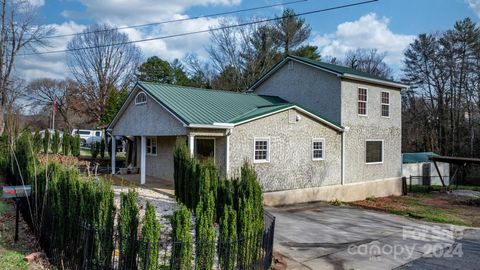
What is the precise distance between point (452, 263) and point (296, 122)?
28.4 ft

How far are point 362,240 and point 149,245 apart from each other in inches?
258

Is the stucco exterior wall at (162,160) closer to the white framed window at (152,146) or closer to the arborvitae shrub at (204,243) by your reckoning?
the white framed window at (152,146)

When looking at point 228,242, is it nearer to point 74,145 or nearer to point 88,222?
point 88,222

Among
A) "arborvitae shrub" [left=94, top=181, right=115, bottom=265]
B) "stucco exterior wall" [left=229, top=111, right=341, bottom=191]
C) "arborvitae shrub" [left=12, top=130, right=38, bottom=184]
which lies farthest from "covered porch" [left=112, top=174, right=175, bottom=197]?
"arborvitae shrub" [left=94, top=181, right=115, bottom=265]

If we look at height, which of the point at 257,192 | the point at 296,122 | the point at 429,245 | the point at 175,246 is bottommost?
the point at 429,245

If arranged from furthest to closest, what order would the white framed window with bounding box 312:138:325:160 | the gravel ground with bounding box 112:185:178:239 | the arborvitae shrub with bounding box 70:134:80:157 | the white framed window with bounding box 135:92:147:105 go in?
the arborvitae shrub with bounding box 70:134:80:157 < the white framed window with bounding box 135:92:147:105 < the white framed window with bounding box 312:138:325:160 < the gravel ground with bounding box 112:185:178:239

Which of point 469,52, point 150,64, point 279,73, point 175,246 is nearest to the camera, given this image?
point 175,246

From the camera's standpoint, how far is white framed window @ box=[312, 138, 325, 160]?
53.3 feet

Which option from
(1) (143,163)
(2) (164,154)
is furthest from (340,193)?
(1) (143,163)

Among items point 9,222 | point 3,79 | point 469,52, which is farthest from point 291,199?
point 469,52

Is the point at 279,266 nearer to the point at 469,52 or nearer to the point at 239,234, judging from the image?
the point at 239,234

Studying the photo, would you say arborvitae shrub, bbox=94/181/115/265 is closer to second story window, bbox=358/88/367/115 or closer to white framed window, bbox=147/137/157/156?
white framed window, bbox=147/137/157/156

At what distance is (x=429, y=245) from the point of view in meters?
9.23

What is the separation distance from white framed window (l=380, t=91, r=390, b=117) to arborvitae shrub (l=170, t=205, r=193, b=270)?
17.4m
